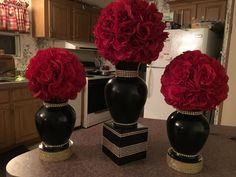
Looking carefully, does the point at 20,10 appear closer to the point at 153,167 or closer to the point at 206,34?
the point at 206,34

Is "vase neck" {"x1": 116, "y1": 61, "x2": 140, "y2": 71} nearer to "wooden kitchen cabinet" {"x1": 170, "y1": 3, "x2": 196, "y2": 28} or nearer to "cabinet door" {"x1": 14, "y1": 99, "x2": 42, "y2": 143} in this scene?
"cabinet door" {"x1": 14, "y1": 99, "x2": 42, "y2": 143}

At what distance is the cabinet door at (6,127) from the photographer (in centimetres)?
222

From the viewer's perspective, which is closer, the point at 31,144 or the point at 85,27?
the point at 31,144

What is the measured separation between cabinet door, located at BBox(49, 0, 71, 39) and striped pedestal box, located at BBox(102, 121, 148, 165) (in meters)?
2.65

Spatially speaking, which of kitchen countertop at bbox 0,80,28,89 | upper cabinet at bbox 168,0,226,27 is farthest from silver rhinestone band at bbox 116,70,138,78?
upper cabinet at bbox 168,0,226,27

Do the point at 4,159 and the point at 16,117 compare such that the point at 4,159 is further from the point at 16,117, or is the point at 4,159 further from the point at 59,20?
the point at 59,20

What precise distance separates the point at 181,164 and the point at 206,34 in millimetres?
2130

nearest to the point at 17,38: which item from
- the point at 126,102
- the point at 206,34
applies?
the point at 206,34

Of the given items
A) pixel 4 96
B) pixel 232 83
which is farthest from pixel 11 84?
pixel 232 83

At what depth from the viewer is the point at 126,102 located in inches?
23.4

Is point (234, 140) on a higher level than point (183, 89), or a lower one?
lower

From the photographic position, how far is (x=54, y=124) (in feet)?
1.94

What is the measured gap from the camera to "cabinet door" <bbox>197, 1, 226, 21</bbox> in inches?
105

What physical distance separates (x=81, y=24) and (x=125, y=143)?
315 cm
